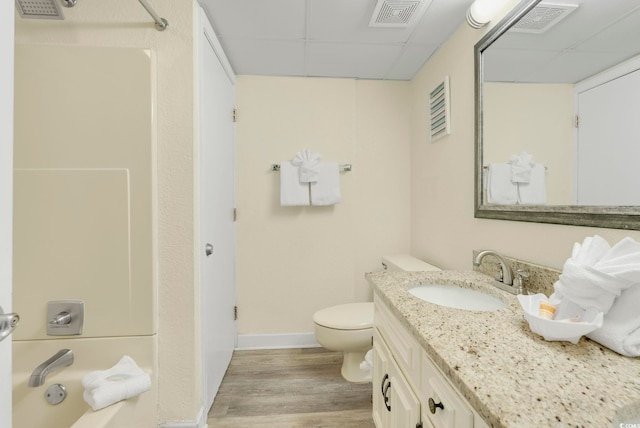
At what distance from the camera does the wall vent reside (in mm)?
1525

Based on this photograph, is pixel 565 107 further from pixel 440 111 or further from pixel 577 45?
A: pixel 440 111

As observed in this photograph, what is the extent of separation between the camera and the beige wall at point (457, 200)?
0.95 metres

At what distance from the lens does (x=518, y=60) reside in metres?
1.06

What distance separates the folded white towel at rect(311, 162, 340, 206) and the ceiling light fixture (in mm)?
1095

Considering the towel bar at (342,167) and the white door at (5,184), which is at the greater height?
the towel bar at (342,167)

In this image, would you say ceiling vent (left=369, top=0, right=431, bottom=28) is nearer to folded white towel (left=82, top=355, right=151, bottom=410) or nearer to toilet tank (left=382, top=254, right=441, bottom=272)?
toilet tank (left=382, top=254, right=441, bottom=272)

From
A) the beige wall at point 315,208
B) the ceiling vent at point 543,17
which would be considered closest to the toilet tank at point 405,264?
the beige wall at point 315,208

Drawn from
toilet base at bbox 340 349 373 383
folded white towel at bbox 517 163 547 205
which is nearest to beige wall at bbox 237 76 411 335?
toilet base at bbox 340 349 373 383

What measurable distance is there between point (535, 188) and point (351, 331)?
3.75ft

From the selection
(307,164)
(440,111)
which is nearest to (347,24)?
(440,111)

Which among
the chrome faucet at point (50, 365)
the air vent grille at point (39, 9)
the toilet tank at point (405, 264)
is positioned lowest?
the chrome faucet at point (50, 365)

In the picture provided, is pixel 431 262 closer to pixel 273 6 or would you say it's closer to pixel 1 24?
pixel 273 6

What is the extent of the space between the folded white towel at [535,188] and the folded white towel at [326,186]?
3.73ft

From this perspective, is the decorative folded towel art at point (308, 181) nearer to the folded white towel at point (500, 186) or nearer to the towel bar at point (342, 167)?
the towel bar at point (342, 167)
